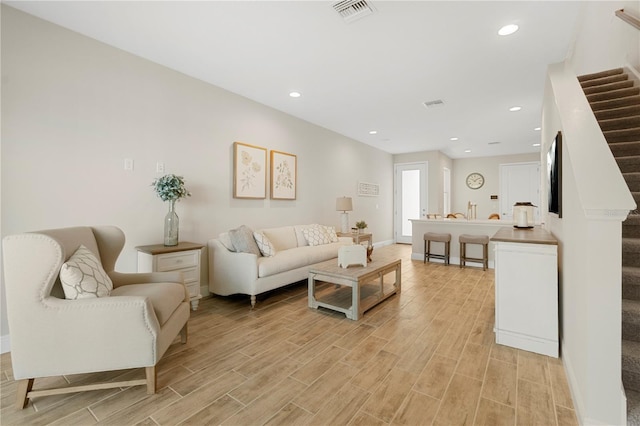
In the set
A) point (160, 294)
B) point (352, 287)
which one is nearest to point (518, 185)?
point (352, 287)

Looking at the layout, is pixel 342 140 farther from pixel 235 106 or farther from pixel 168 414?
pixel 168 414

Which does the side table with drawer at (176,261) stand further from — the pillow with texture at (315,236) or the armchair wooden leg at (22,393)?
the pillow with texture at (315,236)

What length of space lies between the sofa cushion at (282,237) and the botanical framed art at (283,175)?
0.55 metres

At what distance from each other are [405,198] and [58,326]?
310 inches

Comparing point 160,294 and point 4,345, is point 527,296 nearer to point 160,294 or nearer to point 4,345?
point 160,294

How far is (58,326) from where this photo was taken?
1556 millimetres

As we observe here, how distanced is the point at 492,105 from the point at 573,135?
122 inches

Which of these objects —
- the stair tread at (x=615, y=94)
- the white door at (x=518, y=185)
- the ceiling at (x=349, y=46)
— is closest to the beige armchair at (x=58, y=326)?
the ceiling at (x=349, y=46)

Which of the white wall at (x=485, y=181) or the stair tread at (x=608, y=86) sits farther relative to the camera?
the white wall at (x=485, y=181)

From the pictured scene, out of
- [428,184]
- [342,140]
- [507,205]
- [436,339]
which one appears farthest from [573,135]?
[507,205]

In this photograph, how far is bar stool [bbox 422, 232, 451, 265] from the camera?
540cm

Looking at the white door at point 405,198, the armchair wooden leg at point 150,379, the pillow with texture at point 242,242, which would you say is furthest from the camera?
the white door at point 405,198

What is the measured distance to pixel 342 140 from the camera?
20.0ft

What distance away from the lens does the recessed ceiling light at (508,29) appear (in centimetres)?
242
